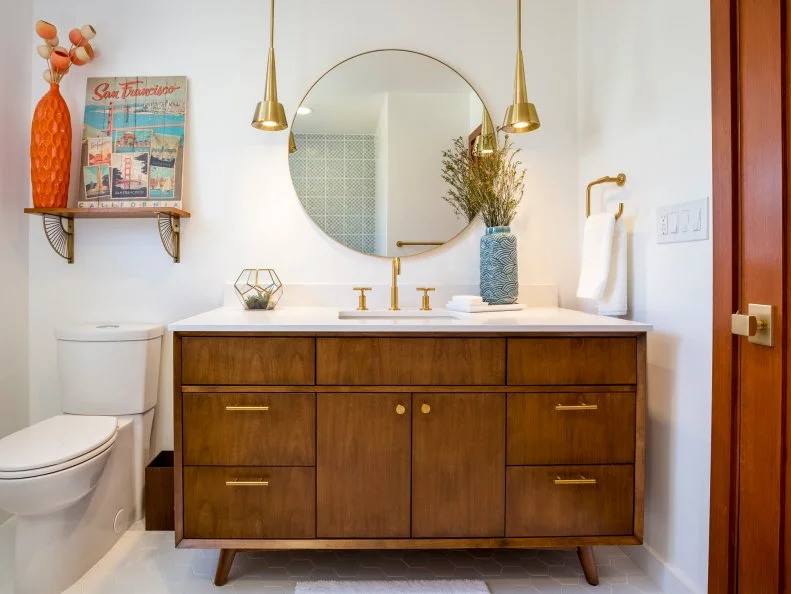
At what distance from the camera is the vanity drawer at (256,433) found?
4.63 ft

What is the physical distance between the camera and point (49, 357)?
2008 millimetres

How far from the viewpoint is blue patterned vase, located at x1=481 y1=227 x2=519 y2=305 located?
1885 mm

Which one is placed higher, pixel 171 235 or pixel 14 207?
pixel 14 207

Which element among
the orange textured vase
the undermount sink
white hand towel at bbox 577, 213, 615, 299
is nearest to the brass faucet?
the undermount sink

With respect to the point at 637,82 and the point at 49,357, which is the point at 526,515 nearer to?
the point at 637,82

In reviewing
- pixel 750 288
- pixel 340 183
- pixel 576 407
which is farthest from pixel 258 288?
pixel 750 288

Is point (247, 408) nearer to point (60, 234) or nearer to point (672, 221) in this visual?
point (60, 234)

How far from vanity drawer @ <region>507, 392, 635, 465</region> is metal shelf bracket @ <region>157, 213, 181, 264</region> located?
1.46 metres

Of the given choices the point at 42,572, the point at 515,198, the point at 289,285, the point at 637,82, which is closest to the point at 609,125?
the point at 637,82

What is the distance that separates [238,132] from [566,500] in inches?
72.6

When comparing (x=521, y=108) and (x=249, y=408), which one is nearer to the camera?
(x=249, y=408)

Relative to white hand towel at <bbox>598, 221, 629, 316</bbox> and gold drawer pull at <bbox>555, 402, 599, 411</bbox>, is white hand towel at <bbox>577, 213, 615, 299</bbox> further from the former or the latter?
gold drawer pull at <bbox>555, 402, 599, 411</bbox>

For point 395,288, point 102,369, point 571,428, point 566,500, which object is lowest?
point 566,500

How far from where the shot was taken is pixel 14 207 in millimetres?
1908
